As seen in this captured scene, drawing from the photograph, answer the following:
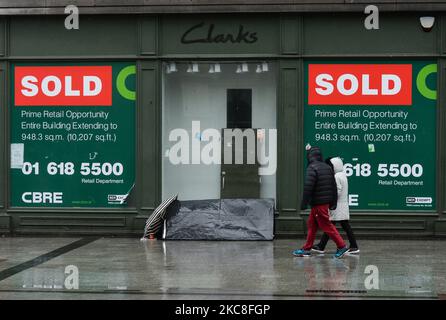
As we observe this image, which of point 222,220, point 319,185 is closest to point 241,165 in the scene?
point 222,220

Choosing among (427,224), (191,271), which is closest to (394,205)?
(427,224)

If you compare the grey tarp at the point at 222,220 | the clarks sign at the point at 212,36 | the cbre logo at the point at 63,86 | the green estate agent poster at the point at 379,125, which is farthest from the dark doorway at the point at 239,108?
the cbre logo at the point at 63,86

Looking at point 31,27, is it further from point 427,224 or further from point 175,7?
point 427,224

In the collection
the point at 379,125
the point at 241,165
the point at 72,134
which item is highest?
the point at 379,125

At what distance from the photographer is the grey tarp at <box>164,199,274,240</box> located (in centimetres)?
1509

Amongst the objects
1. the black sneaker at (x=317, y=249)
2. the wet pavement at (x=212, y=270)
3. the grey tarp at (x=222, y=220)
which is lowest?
the wet pavement at (x=212, y=270)

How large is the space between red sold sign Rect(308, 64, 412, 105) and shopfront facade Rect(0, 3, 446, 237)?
1.1 inches

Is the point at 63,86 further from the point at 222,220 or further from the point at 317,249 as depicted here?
the point at 317,249

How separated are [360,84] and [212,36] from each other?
2970 mm

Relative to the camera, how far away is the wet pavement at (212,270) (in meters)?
10.1

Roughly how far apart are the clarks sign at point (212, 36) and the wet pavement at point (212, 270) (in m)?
3.90

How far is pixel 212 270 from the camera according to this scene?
38.4 feet

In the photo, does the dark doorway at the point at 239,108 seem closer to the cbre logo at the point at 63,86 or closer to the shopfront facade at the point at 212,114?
the shopfront facade at the point at 212,114

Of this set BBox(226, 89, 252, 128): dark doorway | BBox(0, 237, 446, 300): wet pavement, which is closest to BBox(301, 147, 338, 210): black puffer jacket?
BBox(0, 237, 446, 300): wet pavement
